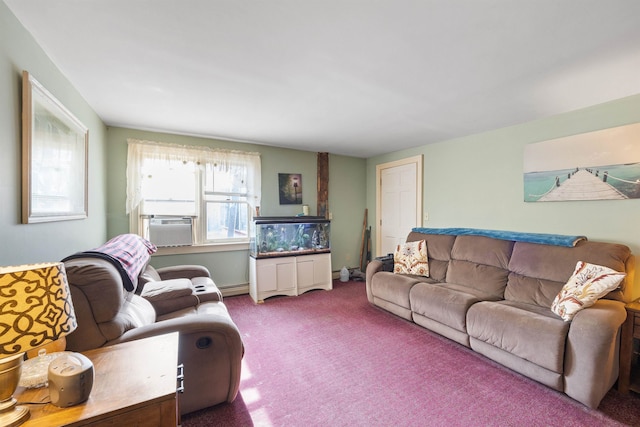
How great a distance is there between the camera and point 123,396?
974mm

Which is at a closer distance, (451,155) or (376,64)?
(376,64)

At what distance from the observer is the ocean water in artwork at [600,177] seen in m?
2.31

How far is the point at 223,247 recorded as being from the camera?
3.94 meters

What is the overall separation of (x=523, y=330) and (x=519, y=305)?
0.50 metres

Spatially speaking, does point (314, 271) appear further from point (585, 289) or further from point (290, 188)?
point (585, 289)

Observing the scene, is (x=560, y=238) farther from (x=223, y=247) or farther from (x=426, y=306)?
(x=223, y=247)

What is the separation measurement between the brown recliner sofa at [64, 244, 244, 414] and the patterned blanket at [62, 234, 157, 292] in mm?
26

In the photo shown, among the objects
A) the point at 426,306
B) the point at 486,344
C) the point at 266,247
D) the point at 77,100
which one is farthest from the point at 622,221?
the point at 77,100

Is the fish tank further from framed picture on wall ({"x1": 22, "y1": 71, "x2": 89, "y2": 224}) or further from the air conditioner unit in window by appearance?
framed picture on wall ({"x1": 22, "y1": 71, "x2": 89, "y2": 224})

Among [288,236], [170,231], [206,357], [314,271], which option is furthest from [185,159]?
[206,357]

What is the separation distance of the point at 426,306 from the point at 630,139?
2.24 m

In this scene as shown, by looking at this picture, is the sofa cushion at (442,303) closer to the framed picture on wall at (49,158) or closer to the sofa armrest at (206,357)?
the sofa armrest at (206,357)

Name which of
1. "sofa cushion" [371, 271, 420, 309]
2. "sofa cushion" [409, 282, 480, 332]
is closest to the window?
"sofa cushion" [371, 271, 420, 309]

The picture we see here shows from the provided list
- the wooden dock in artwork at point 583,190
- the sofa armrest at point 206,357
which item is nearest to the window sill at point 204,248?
the sofa armrest at point 206,357
